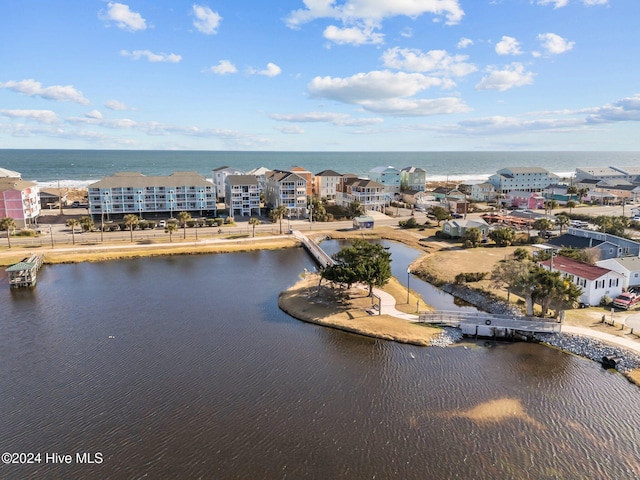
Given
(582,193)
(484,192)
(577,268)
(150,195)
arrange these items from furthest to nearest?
(484,192) < (582,193) < (150,195) < (577,268)

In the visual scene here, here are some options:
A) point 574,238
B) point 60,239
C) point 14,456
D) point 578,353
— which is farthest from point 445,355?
point 60,239

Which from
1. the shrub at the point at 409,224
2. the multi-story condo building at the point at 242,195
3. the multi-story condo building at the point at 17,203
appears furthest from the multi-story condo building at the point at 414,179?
the multi-story condo building at the point at 17,203

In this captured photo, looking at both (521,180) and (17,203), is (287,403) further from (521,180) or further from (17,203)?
(521,180)

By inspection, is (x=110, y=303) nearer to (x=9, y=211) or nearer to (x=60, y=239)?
(x=60, y=239)

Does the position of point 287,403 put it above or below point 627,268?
below

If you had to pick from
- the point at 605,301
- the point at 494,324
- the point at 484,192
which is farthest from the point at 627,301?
the point at 484,192
